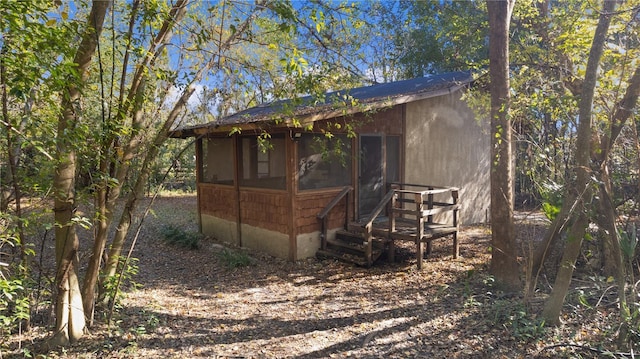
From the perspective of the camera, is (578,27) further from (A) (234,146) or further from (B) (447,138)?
(A) (234,146)

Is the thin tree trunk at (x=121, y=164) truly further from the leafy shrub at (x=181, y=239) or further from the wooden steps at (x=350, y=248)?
the leafy shrub at (x=181, y=239)

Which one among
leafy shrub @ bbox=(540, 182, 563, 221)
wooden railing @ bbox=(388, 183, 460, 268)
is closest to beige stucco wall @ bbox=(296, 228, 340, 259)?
wooden railing @ bbox=(388, 183, 460, 268)

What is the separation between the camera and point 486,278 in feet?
18.2

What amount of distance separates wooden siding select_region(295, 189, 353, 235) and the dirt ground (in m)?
0.70

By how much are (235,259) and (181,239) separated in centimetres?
238

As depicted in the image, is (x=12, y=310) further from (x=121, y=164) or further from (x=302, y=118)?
(x=302, y=118)

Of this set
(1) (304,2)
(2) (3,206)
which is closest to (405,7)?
(1) (304,2)

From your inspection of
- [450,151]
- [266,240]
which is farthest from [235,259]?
[450,151]

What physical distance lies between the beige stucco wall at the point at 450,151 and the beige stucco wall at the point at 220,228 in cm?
394

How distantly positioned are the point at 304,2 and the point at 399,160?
473cm

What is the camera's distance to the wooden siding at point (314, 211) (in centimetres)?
699

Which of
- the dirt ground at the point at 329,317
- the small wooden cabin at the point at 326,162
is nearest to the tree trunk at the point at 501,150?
the dirt ground at the point at 329,317

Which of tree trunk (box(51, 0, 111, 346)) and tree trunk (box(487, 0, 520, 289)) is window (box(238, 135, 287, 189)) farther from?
tree trunk (box(51, 0, 111, 346))

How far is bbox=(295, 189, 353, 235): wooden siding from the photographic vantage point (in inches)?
275
